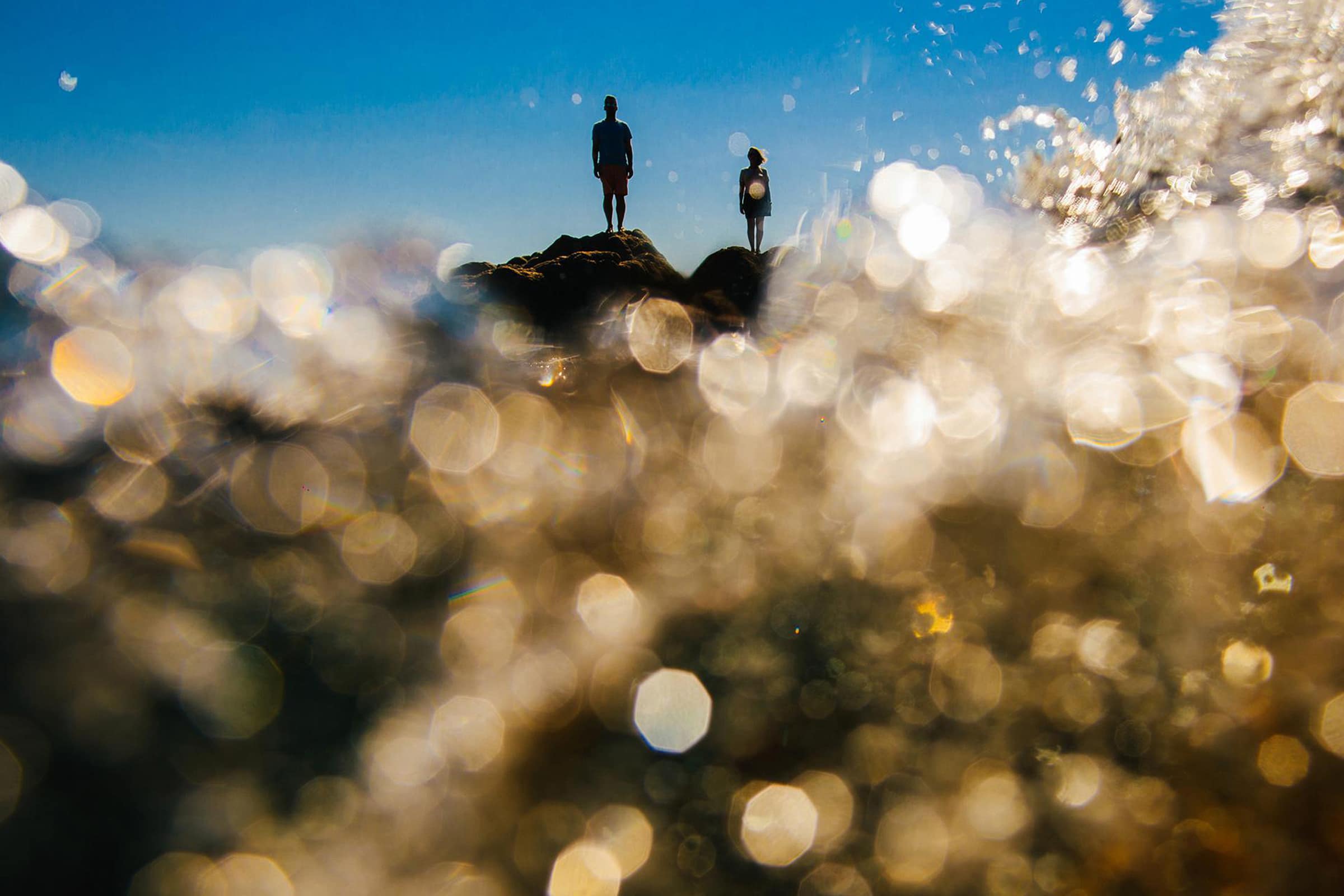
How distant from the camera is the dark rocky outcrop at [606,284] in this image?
20.7 feet

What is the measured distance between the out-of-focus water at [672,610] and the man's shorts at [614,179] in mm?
2782

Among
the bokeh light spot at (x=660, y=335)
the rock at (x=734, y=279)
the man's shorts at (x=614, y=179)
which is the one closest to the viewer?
the bokeh light spot at (x=660, y=335)

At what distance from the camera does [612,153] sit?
6957 mm

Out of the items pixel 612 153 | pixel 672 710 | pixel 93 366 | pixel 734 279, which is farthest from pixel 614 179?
pixel 672 710

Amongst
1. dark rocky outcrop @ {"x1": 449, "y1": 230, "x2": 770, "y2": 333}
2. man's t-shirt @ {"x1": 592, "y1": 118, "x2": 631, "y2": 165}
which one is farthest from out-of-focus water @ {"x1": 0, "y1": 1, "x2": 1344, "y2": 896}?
man's t-shirt @ {"x1": 592, "y1": 118, "x2": 631, "y2": 165}

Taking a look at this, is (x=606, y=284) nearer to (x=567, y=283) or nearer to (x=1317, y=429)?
(x=567, y=283)

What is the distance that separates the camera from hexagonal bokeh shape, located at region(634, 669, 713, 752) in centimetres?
230

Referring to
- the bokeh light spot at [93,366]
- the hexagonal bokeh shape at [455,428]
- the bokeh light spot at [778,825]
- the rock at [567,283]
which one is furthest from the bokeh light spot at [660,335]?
the bokeh light spot at [778,825]

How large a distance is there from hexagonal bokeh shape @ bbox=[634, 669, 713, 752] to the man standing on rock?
18.4 ft

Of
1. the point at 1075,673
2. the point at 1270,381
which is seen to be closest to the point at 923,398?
the point at 1270,381

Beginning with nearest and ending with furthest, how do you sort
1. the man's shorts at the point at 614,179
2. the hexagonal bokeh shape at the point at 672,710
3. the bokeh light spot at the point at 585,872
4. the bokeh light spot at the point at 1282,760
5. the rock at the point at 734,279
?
1. the bokeh light spot at the point at 585,872
2. the bokeh light spot at the point at 1282,760
3. the hexagonal bokeh shape at the point at 672,710
4. the rock at the point at 734,279
5. the man's shorts at the point at 614,179

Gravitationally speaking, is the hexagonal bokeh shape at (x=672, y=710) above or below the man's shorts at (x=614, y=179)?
below

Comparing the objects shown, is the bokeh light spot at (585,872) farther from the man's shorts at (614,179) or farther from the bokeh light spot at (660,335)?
the man's shorts at (614,179)

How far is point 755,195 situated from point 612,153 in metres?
1.46
